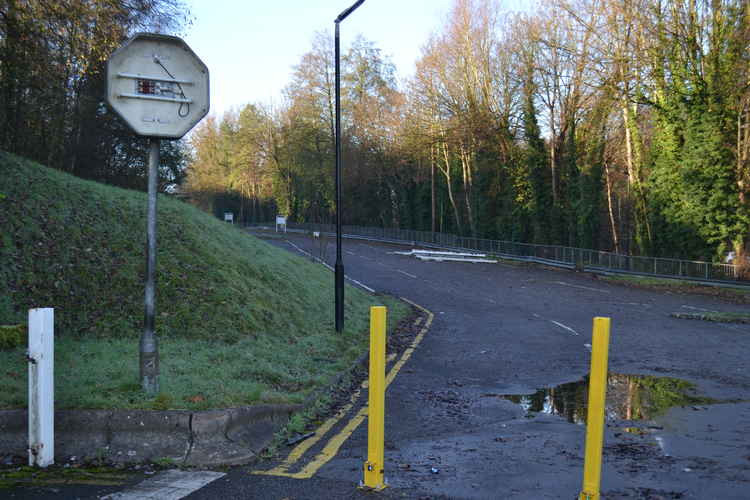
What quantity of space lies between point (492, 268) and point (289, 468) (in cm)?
3372

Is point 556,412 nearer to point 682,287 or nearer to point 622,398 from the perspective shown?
point 622,398

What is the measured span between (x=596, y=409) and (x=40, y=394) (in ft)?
14.6

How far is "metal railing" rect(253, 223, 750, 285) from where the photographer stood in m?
30.6

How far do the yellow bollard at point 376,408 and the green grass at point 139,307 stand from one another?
2.12 metres

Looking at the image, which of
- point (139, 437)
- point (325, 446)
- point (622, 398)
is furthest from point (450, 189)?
point (139, 437)

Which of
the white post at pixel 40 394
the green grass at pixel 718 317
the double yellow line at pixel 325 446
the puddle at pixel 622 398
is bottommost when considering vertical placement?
the green grass at pixel 718 317

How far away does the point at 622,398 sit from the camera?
8.98 metres

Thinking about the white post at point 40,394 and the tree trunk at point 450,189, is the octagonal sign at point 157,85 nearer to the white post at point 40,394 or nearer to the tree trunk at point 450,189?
the white post at point 40,394

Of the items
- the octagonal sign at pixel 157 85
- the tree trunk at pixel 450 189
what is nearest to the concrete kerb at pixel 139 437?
the octagonal sign at pixel 157 85

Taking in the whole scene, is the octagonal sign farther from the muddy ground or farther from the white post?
the muddy ground

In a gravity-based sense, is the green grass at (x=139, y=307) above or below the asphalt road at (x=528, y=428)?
above

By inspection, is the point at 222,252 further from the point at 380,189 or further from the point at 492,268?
the point at 380,189

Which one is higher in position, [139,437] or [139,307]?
[139,307]

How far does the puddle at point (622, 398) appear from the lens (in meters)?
8.15
